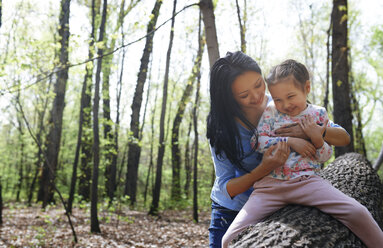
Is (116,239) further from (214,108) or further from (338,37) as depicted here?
(338,37)

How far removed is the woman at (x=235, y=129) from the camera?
5.64ft

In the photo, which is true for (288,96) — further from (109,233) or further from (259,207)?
(109,233)

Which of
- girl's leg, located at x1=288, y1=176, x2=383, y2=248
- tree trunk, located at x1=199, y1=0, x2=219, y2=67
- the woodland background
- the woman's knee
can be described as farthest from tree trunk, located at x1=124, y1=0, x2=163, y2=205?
the woman's knee

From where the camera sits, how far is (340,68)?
245 inches

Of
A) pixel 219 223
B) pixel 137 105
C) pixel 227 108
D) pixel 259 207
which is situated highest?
pixel 137 105

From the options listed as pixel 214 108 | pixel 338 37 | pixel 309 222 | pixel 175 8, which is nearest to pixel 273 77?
pixel 214 108

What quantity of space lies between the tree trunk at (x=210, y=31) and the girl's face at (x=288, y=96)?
68.3 inches

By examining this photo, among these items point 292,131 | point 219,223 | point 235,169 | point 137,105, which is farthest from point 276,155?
point 137,105

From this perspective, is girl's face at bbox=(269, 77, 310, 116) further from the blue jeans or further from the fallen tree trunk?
the blue jeans

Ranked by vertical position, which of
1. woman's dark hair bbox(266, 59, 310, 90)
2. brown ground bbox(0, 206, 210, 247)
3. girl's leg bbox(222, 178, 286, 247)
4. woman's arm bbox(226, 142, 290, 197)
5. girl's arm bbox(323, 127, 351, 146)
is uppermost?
woman's dark hair bbox(266, 59, 310, 90)

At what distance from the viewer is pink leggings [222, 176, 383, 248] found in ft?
4.59

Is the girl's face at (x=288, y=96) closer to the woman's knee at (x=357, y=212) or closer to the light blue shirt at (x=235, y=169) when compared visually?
the light blue shirt at (x=235, y=169)

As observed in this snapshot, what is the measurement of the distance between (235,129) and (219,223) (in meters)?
0.66

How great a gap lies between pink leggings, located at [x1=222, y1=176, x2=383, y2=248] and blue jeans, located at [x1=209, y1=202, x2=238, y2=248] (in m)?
0.33
